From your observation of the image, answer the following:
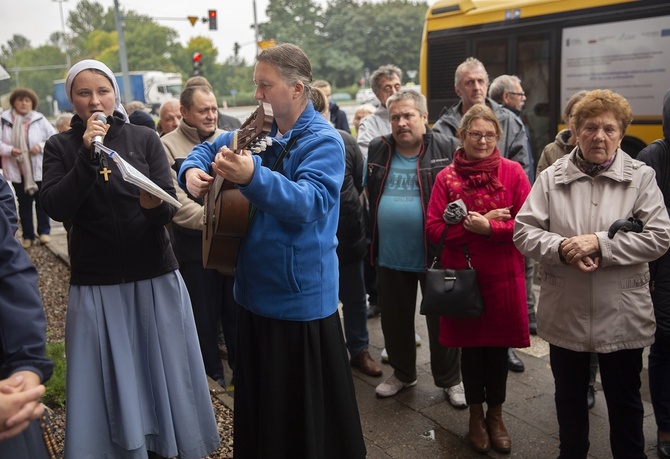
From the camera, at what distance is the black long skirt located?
2.69 metres

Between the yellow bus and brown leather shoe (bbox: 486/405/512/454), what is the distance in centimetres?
612

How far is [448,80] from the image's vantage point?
36.4ft

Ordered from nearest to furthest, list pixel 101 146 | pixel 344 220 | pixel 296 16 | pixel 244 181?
pixel 244 181, pixel 101 146, pixel 344 220, pixel 296 16

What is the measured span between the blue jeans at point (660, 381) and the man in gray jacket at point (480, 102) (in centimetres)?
189

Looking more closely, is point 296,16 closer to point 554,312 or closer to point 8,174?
point 8,174

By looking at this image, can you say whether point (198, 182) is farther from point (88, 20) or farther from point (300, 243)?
point (88, 20)

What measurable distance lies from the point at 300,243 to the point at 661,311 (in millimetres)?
1931

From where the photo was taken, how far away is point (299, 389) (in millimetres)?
2713

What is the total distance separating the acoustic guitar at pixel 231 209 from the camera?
8.00 ft

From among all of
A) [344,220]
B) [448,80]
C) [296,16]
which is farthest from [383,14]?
[344,220]

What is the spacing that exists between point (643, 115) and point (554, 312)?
652 centimetres

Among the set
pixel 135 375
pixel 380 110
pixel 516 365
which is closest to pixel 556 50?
pixel 380 110

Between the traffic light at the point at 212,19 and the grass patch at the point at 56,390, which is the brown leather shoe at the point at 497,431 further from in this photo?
the traffic light at the point at 212,19

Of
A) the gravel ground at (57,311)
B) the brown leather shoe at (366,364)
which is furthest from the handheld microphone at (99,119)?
the brown leather shoe at (366,364)
